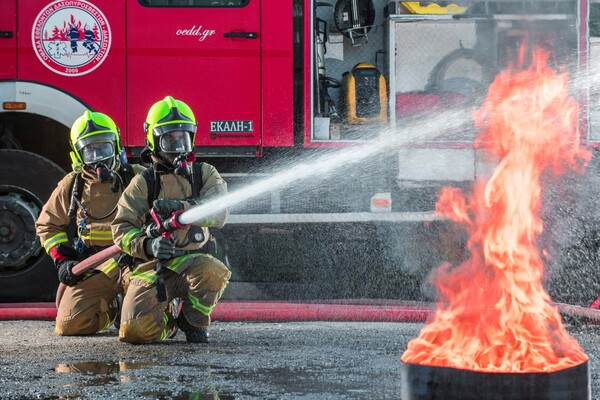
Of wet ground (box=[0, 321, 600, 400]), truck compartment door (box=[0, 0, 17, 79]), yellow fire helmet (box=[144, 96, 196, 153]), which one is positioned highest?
truck compartment door (box=[0, 0, 17, 79])

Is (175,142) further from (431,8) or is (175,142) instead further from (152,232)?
(431,8)

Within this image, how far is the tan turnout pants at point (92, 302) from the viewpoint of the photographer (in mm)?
6027

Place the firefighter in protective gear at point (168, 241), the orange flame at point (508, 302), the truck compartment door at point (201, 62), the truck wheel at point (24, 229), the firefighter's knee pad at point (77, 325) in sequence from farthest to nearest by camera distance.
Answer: the truck compartment door at point (201, 62)
the truck wheel at point (24, 229)
the firefighter's knee pad at point (77, 325)
the firefighter in protective gear at point (168, 241)
the orange flame at point (508, 302)

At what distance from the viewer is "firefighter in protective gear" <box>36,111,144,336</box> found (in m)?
6.17

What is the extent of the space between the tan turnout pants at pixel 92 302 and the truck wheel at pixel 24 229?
1.11 m

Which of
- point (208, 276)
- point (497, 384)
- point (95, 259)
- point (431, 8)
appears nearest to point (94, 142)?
point (95, 259)

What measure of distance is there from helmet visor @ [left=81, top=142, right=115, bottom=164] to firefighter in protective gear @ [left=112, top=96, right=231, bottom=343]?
389 millimetres

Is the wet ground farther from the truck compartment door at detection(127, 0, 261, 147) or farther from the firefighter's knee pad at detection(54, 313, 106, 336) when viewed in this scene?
the truck compartment door at detection(127, 0, 261, 147)

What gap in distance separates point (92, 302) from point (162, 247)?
815mm

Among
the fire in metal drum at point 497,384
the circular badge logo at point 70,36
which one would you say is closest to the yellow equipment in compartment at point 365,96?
the circular badge logo at point 70,36

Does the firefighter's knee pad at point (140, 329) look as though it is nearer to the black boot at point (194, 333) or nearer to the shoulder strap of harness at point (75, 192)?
the black boot at point (194, 333)

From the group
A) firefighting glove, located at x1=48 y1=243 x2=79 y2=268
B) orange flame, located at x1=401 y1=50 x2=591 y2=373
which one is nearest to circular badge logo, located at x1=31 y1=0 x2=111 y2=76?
firefighting glove, located at x1=48 y1=243 x2=79 y2=268

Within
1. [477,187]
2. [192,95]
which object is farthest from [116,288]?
[477,187]

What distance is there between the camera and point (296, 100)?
7613 mm
